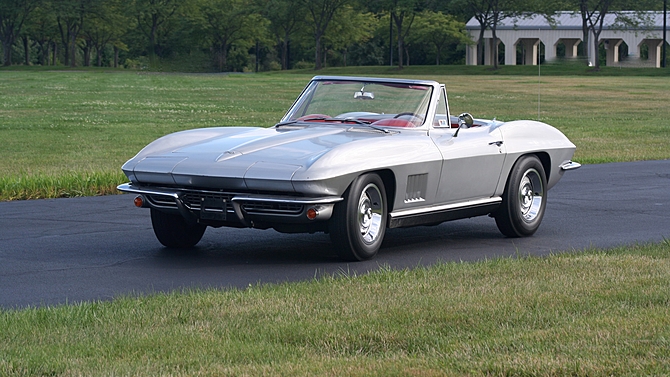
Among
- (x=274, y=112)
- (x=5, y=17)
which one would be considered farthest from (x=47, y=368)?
(x=5, y=17)

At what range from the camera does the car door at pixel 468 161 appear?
8367 mm

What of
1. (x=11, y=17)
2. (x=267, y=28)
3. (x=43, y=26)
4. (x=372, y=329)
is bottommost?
(x=372, y=329)

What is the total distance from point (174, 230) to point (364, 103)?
198 cm

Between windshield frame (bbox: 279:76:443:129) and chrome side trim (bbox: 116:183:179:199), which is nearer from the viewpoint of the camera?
chrome side trim (bbox: 116:183:179:199)

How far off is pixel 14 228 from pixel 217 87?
43050 mm

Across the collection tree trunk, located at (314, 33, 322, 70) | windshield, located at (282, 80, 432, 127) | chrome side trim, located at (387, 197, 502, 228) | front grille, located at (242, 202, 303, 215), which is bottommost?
chrome side trim, located at (387, 197, 502, 228)

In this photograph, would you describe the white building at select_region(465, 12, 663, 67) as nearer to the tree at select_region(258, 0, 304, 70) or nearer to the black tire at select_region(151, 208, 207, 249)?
the tree at select_region(258, 0, 304, 70)

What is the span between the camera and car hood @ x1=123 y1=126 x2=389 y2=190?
7.21 meters

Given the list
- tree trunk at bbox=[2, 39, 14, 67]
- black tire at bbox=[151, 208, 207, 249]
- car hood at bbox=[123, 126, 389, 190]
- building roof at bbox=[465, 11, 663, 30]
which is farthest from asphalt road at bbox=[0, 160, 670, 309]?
tree trunk at bbox=[2, 39, 14, 67]

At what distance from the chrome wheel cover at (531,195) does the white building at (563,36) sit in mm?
63566

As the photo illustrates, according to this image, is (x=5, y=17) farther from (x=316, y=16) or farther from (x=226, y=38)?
(x=316, y=16)

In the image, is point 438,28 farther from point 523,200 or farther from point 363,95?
point 363,95

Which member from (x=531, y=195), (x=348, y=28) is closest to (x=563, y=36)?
(x=348, y=28)

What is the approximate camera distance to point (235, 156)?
7.45 m
